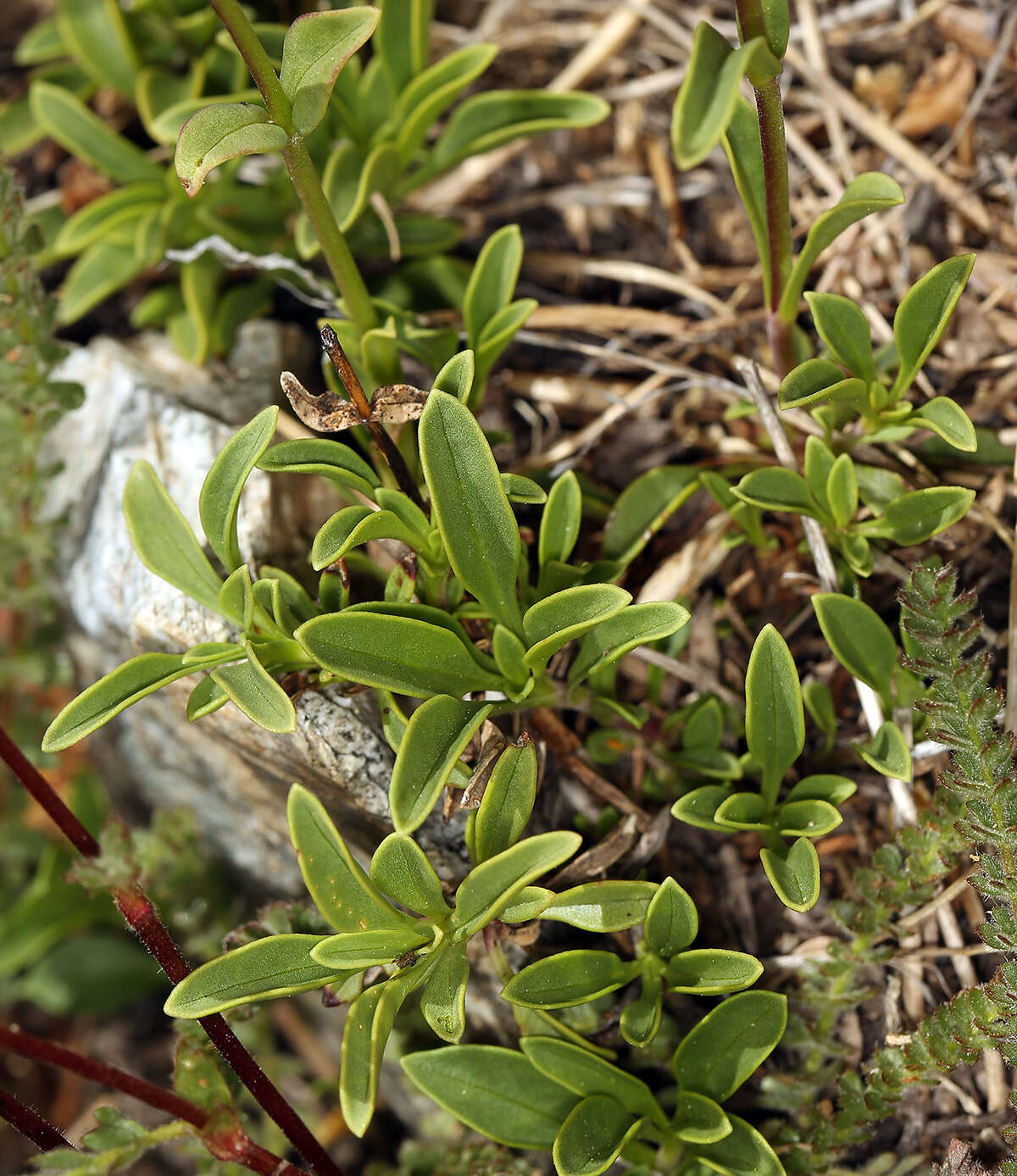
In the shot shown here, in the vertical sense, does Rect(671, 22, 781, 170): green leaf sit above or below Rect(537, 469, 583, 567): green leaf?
above

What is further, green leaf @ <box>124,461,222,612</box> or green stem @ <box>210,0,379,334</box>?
green leaf @ <box>124,461,222,612</box>

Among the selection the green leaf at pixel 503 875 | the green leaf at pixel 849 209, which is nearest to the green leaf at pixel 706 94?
the green leaf at pixel 849 209

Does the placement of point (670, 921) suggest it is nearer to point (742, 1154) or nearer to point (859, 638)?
point (742, 1154)

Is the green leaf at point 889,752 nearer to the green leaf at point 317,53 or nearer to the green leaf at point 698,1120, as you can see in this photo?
the green leaf at point 698,1120

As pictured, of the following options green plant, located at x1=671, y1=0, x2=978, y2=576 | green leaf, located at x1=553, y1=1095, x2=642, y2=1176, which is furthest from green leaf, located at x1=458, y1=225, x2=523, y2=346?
green leaf, located at x1=553, y1=1095, x2=642, y2=1176

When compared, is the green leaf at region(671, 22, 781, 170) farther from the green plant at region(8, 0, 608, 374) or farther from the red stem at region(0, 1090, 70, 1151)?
the red stem at region(0, 1090, 70, 1151)

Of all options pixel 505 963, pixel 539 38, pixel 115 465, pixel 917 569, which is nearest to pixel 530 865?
pixel 505 963

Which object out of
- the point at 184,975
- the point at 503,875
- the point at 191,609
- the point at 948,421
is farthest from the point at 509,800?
the point at 948,421
